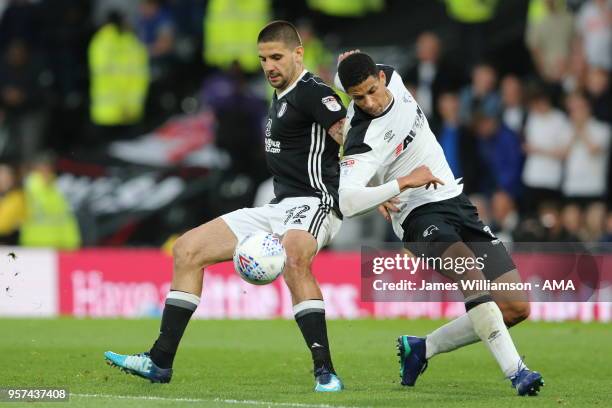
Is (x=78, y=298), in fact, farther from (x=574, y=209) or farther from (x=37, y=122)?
(x=574, y=209)

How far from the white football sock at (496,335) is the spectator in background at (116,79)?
12.7m

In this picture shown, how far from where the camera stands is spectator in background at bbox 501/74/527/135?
1702cm

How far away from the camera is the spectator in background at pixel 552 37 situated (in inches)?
690

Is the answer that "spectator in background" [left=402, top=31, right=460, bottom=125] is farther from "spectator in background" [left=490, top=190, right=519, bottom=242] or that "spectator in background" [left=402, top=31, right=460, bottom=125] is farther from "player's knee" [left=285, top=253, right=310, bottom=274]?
"player's knee" [left=285, top=253, right=310, bottom=274]

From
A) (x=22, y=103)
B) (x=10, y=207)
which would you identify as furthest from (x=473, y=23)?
(x=22, y=103)

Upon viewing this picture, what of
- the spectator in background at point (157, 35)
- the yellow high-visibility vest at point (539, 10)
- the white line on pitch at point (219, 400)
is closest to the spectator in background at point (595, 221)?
the yellow high-visibility vest at point (539, 10)

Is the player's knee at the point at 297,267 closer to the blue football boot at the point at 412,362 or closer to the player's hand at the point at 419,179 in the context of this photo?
the player's hand at the point at 419,179

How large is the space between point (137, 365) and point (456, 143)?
868 cm

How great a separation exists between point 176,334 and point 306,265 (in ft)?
3.36

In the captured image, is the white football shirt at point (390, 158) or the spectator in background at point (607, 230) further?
the spectator in background at point (607, 230)

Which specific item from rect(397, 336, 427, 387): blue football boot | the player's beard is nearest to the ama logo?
rect(397, 336, 427, 387): blue football boot

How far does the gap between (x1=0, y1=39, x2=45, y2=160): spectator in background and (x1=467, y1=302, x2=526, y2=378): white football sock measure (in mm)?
13445

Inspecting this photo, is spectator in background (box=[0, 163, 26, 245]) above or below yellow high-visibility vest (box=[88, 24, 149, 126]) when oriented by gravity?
below

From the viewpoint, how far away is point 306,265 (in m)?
9.13
